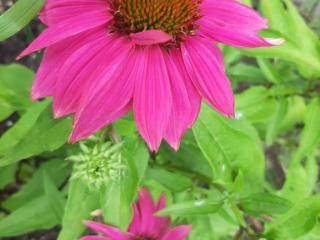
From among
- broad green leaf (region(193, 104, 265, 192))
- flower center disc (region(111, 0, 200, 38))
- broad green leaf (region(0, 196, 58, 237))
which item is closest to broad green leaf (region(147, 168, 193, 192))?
broad green leaf (region(193, 104, 265, 192))

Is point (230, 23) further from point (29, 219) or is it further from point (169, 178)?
point (29, 219)

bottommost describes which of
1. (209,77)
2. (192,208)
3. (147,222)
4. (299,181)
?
(299,181)

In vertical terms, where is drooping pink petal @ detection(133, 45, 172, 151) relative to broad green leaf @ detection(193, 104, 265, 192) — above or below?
above

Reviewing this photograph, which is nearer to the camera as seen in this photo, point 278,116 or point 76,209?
point 76,209

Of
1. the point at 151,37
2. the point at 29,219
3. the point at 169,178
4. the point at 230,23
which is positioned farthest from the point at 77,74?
the point at 29,219

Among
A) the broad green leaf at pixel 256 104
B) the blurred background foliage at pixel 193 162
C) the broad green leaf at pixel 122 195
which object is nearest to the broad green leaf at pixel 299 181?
the blurred background foliage at pixel 193 162

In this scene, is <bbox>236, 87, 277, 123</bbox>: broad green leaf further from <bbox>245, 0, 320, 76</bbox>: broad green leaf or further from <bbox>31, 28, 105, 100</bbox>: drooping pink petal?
<bbox>31, 28, 105, 100</bbox>: drooping pink petal
